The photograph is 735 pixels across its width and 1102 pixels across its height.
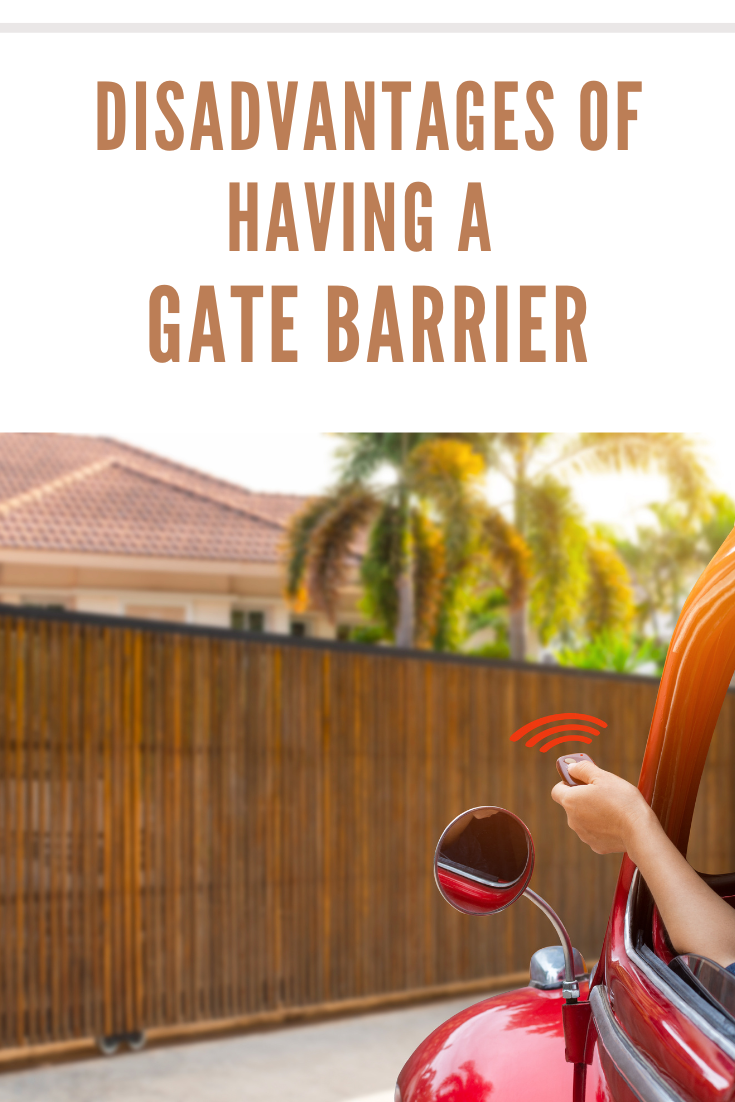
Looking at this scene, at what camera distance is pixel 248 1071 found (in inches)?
215

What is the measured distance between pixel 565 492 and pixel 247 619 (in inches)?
228

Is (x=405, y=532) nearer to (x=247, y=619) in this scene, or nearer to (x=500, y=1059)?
(x=247, y=619)

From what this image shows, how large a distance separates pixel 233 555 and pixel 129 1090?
42.8 ft

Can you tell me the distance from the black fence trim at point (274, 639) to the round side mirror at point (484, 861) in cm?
405

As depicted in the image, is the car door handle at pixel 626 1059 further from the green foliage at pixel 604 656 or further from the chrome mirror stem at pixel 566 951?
the green foliage at pixel 604 656

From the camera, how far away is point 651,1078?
1.29m

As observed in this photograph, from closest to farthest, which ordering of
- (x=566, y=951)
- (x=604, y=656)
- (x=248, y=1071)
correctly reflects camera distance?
(x=566, y=951) → (x=248, y=1071) → (x=604, y=656)

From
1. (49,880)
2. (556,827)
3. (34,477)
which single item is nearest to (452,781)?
(556,827)

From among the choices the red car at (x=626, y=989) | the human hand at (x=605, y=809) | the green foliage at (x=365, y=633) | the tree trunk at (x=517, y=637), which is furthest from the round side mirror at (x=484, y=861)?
the green foliage at (x=365, y=633)

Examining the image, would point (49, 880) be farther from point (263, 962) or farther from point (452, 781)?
point (452, 781)

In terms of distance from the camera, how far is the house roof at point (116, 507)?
1672 cm

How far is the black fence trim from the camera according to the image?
18.6ft

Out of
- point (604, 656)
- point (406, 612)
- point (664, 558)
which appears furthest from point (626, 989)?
point (664, 558)

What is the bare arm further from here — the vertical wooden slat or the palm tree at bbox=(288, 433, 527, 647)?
the palm tree at bbox=(288, 433, 527, 647)
